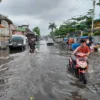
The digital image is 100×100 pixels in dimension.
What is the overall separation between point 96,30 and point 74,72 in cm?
2845

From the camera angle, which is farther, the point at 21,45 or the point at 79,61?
the point at 21,45

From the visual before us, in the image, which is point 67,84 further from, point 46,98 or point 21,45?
point 21,45

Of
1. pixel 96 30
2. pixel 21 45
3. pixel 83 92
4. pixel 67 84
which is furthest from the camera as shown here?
pixel 96 30

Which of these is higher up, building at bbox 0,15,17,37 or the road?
building at bbox 0,15,17,37

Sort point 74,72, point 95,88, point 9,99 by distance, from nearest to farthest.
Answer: point 9,99 → point 95,88 → point 74,72

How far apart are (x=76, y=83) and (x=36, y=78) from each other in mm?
1801

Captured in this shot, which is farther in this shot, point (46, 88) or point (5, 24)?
point (5, 24)

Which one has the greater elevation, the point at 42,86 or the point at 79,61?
the point at 79,61

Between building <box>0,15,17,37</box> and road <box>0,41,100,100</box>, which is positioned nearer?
road <box>0,41,100,100</box>

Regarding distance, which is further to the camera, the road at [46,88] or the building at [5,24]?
the building at [5,24]

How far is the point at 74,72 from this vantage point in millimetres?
10805

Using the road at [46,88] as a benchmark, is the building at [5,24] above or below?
above

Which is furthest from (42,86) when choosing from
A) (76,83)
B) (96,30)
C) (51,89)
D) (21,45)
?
(96,30)

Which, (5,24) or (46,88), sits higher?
(5,24)
